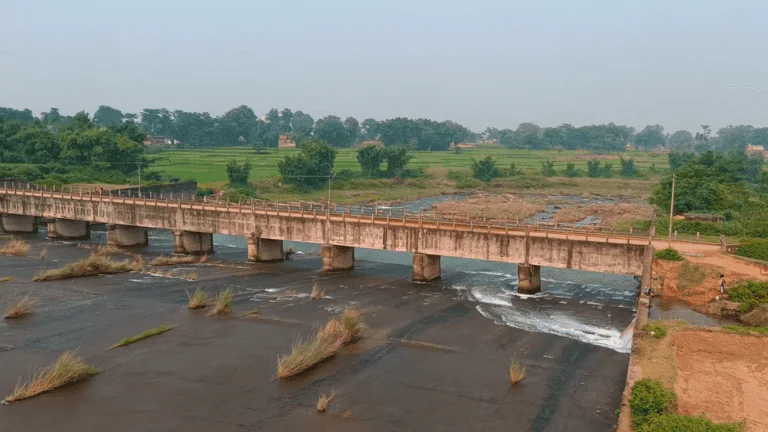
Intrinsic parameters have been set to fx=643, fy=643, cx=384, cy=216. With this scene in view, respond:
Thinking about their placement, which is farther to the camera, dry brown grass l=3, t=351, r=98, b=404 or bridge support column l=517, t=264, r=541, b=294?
bridge support column l=517, t=264, r=541, b=294

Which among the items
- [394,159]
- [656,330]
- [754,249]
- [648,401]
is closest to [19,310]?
[648,401]

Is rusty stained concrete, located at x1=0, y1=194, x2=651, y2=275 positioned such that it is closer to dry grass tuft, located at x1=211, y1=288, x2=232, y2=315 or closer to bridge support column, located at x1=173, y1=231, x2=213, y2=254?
bridge support column, located at x1=173, y1=231, x2=213, y2=254

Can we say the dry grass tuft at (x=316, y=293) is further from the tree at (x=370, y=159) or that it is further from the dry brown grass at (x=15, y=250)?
the tree at (x=370, y=159)

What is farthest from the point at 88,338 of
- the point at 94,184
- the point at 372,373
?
the point at 94,184

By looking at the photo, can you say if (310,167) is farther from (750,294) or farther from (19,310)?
(750,294)

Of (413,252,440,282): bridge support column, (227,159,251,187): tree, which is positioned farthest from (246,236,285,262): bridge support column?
(227,159,251,187): tree

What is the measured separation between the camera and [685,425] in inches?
781

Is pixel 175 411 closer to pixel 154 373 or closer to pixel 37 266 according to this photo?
pixel 154 373

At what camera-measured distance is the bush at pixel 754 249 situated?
42.3 meters

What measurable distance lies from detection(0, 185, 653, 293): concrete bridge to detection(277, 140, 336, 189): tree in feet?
167

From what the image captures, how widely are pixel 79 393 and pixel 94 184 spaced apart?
81070 millimetres

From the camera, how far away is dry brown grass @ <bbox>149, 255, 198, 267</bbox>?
56431 mm

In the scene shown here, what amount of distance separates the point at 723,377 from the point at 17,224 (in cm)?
7642

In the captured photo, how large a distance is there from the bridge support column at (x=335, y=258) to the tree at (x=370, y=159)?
84.0 m
